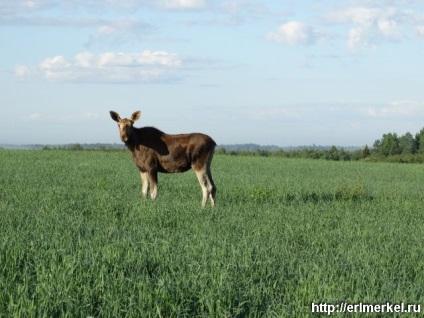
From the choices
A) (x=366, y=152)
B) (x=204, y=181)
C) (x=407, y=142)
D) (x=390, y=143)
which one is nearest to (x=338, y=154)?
(x=366, y=152)

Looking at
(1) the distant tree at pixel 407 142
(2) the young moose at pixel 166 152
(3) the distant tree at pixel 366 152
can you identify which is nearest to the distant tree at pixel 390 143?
(1) the distant tree at pixel 407 142

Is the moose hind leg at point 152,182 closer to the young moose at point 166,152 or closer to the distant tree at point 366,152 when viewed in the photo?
the young moose at point 166,152

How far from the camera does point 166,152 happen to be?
16125 millimetres

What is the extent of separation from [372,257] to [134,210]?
19.2ft

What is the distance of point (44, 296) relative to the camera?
6.20m

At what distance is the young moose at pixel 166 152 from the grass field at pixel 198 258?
901 mm

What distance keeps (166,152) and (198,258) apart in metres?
7.97

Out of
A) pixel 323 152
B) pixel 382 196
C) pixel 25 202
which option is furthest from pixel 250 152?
pixel 25 202

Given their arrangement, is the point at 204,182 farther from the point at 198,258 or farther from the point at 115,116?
the point at 198,258

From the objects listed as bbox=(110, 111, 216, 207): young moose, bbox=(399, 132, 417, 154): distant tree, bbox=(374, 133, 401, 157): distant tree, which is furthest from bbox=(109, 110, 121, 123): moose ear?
bbox=(399, 132, 417, 154): distant tree

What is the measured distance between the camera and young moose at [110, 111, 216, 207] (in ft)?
52.7

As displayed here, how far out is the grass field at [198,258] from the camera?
6328 millimetres

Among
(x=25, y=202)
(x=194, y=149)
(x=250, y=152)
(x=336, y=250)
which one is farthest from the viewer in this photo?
(x=250, y=152)

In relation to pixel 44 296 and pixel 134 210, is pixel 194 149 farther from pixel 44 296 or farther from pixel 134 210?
pixel 44 296
